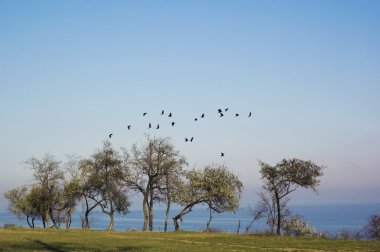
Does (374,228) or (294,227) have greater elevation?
(374,228)

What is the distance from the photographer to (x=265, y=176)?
73500 mm

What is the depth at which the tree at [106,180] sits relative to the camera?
257 feet

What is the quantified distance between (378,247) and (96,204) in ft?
179

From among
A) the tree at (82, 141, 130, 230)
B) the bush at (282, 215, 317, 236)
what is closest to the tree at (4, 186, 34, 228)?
Result: the tree at (82, 141, 130, 230)

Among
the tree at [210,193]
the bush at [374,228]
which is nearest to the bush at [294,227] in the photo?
the bush at [374,228]

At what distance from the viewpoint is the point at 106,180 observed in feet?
259

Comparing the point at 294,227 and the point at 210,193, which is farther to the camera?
the point at 294,227

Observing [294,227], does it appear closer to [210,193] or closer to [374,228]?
[374,228]

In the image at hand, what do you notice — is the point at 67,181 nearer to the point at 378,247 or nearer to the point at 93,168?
the point at 93,168

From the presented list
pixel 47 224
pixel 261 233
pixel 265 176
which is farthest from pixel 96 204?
pixel 261 233

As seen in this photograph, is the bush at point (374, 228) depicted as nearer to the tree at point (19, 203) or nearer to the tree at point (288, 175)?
the tree at point (288, 175)

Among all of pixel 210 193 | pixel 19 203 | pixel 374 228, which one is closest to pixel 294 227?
pixel 374 228

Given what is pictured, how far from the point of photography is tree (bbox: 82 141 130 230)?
78.4 m

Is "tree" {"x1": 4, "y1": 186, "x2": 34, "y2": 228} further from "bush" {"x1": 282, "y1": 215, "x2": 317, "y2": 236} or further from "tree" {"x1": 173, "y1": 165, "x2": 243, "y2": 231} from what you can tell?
"bush" {"x1": 282, "y1": 215, "x2": 317, "y2": 236}
